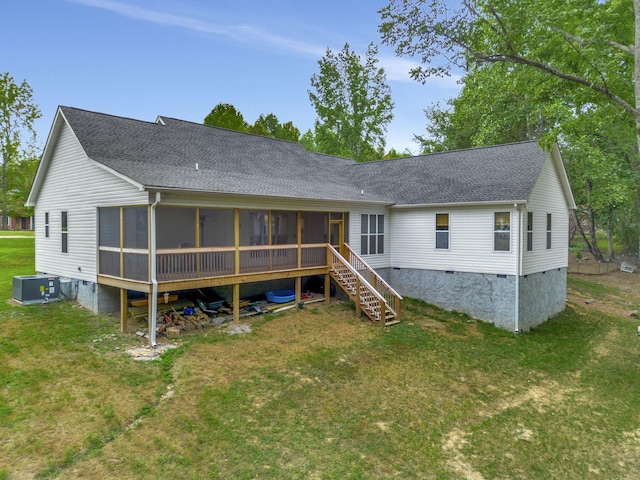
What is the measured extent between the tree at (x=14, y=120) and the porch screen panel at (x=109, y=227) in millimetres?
22645

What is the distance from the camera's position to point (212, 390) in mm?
7473

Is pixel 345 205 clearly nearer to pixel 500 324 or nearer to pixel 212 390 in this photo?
pixel 500 324

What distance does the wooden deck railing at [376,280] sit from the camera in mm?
13198

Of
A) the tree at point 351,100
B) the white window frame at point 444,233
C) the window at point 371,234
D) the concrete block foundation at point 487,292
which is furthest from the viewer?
the tree at point 351,100

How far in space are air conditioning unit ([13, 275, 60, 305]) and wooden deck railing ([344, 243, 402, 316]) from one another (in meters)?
10.3

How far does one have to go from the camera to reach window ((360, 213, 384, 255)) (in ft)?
51.0

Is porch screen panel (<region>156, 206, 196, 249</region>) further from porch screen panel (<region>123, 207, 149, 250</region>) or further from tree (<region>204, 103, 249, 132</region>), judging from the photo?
tree (<region>204, 103, 249, 132</region>)

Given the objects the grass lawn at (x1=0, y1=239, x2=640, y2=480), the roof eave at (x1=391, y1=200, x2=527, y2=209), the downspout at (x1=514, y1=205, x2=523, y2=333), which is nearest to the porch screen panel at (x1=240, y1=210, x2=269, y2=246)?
the grass lawn at (x1=0, y1=239, x2=640, y2=480)

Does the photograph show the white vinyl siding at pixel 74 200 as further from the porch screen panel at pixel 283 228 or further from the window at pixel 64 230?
the porch screen panel at pixel 283 228

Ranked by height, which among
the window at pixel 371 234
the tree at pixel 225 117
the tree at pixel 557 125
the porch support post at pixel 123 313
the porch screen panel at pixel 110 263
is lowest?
the porch support post at pixel 123 313

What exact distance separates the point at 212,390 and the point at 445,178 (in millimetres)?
13034

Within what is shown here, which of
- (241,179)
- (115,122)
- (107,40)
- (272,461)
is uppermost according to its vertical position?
(107,40)

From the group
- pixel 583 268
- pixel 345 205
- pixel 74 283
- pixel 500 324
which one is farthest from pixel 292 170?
pixel 583 268

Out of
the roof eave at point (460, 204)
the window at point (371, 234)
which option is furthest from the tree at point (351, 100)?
the roof eave at point (460, 204)
